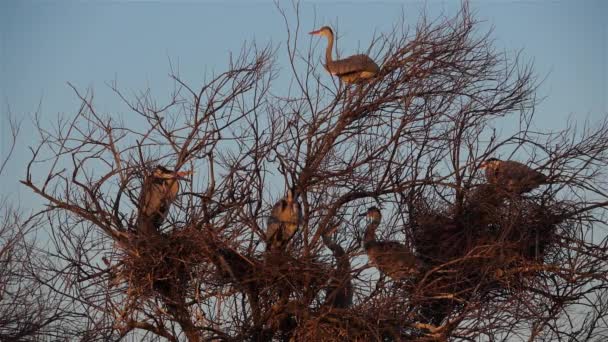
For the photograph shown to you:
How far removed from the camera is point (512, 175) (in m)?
13.0

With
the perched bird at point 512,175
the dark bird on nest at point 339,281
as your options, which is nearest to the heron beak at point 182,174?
the dark bird on nest at point 339,281

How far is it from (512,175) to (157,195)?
491 cm

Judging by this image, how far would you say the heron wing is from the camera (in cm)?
1166

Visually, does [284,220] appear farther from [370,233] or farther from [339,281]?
[339,281]

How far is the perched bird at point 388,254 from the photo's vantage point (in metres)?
11.0

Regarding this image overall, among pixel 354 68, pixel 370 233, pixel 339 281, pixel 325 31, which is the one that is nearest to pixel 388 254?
pixel 370 233

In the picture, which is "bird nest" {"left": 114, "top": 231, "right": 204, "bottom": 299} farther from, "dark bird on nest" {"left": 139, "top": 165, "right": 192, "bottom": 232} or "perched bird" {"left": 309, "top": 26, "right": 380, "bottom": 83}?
"perched bird" {"left": 309, "top": 26, "right": 380, "bottom": 83}

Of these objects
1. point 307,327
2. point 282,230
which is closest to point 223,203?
point 282,230

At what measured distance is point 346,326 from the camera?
9.59m

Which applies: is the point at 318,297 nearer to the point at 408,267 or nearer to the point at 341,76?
the point at 408,267

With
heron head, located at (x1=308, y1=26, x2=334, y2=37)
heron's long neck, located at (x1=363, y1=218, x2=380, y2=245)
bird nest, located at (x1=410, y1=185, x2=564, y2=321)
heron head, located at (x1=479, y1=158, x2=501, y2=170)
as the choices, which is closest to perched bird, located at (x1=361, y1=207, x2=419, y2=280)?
heron's long neck, located at (x1=363, y1=218, x2=380, y2=245)

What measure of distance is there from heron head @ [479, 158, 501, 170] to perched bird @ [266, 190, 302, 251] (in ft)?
9.08

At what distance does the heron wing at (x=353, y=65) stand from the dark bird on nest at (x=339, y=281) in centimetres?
216

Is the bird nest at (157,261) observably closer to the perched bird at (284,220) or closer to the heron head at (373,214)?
the perched bird at (284,220)
